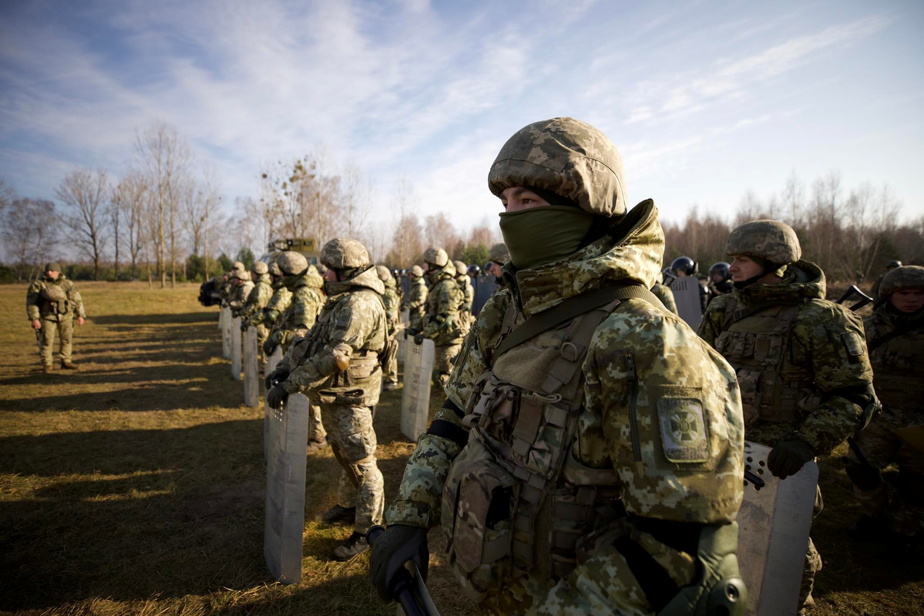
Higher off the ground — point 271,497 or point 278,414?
point 278,414

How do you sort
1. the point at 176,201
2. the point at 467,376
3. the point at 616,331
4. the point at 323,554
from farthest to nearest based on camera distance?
1. the point at 176,201
2. the point at 323,554
3. the point at 467,376
4. the point at 616,331

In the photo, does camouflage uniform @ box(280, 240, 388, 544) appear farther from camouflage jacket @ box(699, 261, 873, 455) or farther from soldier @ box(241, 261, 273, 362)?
soldier @ box(241, 261, 273, 362)

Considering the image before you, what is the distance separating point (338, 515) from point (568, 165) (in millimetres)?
4502

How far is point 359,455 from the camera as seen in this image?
13.7 feet

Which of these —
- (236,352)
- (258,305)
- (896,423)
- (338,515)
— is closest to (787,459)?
(896,423)

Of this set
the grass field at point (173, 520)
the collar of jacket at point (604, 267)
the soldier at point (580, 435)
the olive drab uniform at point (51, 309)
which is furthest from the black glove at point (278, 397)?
the olive drab uniform at point (51, 309)

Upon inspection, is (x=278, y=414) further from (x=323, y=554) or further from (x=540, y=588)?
(x=540, y=588)

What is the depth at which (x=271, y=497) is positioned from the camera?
361cm

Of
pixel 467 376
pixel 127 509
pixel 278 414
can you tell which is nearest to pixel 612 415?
pixel 467 376

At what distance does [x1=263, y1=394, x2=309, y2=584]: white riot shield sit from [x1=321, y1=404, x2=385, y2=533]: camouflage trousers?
678 millimetres

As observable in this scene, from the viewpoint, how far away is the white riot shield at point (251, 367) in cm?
771

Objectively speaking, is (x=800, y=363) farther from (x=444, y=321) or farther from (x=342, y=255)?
(x=444, y=321)

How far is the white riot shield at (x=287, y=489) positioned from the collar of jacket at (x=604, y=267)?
7.84 feet

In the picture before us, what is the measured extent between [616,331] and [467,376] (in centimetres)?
85
